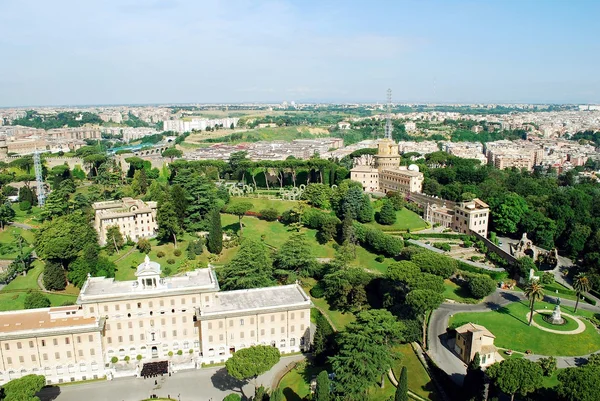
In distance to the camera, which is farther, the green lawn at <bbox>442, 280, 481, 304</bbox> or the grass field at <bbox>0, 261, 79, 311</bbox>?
the green lawn at <bbox>442, 280, 481, 304</bbox>

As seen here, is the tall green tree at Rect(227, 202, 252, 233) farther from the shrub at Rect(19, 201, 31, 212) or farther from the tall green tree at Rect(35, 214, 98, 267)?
the shrub at Rect(19, 201, 31, 212)

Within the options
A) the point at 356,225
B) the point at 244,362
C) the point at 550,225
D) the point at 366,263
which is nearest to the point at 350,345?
the point at 244,362

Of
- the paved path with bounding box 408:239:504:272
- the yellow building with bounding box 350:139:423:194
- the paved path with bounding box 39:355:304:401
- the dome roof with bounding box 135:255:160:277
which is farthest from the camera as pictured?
the yellow building with bounding box 350:139:423:194

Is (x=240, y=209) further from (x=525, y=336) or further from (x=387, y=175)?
(x=525, y=336)

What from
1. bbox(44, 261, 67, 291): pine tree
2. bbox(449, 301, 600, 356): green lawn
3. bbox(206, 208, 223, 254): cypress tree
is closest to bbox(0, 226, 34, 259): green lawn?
bbox(44, 261, 67, 291): pine tree

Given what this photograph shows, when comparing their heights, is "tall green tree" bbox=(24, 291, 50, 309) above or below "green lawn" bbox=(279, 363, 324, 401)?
above

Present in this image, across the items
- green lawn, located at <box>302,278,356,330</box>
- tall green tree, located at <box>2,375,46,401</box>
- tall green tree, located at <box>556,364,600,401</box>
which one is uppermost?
tall green tree, located at <box>556,364,600,401</box>

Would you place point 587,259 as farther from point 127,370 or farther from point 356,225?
point 127,370

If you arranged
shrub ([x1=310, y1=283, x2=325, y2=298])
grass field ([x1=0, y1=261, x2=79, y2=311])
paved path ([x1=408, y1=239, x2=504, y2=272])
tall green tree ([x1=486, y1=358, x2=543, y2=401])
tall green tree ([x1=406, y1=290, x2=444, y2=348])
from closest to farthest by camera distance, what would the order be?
tall green tree ([x1=486, y1=358, x2=543, y2=401]), tall green tree ([x1=406, y1=290, x2=444, y2=348]), grass field ([x1=0, y1=261, x2=79, y2=311]), shrub ([x1=310, y1=283, x2=325, y2=298]), paved path ([x1=408, y1=239, x2=504, y2=272])
